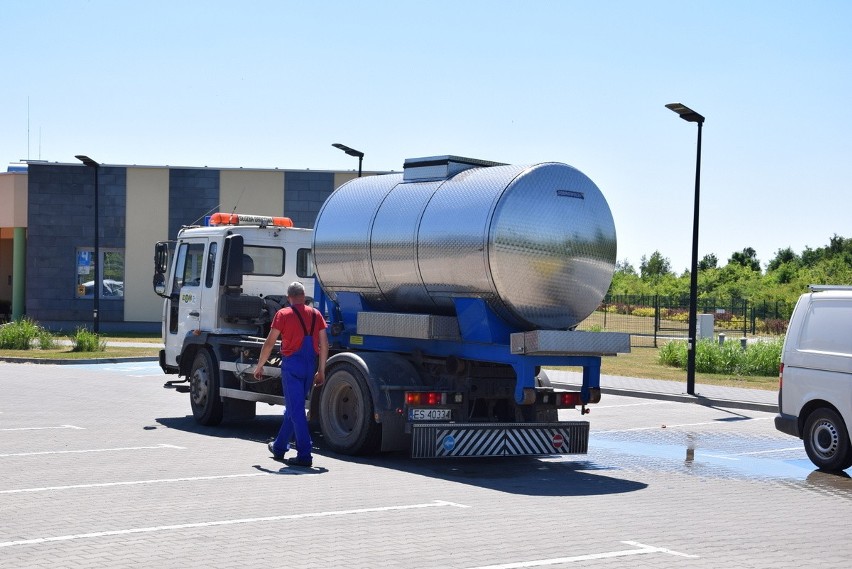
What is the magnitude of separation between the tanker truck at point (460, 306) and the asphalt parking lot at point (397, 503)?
503 mm

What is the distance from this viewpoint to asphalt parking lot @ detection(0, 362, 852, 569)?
796cm

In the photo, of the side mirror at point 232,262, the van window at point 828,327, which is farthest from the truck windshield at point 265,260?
the van window at point 828,327

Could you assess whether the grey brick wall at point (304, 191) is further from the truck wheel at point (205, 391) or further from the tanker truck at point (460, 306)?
the tanker truck at point (460, 306)

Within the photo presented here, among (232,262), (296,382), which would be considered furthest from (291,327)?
(232,262)

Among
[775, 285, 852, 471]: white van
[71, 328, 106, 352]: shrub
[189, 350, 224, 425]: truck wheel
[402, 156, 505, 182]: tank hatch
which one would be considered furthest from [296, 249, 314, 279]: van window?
[71, 328, 106, 352]: shrub

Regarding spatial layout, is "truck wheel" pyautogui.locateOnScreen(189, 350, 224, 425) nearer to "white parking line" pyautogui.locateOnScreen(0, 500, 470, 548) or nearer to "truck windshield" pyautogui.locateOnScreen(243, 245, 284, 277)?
"truck windshield" pyautogui.locateOnScreen(243, 245, 284, 277)

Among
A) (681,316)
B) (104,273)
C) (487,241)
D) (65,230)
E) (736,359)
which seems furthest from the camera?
(681,316)

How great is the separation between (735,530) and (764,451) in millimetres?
6538

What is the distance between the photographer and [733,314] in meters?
59.2

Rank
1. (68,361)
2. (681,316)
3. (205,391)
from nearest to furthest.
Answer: (205,391)
(68,361)
(681,316)

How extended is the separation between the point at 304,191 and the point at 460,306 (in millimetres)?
34970

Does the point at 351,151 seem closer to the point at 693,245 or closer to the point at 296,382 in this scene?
the point at 693,245

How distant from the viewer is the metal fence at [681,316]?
5541 cm

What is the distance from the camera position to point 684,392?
933 inches
